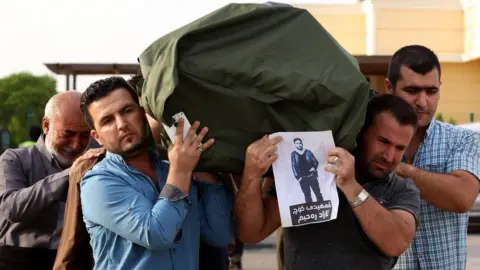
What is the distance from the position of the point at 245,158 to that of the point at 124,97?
49 centimetres

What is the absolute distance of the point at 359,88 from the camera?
248cm

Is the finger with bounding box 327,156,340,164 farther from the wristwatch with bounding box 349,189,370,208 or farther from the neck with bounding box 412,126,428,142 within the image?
the neck with bounding box 412,126,428,142

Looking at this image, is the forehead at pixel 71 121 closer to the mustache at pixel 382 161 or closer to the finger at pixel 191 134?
the finger at pixel 191 134

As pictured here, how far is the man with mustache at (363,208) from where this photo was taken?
8.28 ft

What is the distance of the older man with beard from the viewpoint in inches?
134

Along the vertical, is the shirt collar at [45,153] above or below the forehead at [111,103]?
below

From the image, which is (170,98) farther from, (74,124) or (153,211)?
(74,124)

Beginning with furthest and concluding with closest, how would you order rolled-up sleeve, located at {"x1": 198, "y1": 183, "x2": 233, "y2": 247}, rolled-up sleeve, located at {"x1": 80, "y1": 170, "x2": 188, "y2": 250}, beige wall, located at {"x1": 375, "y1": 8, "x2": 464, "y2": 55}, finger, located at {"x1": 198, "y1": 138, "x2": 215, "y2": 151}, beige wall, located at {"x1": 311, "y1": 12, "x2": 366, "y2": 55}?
1. beige wall, located at {"x1": 311, "y1": 12, "x2": 366, "y2": 55}
2. beige wall, located at {"x1": 375, "y1": 8, "x2": 464, "y2": 55}
3. rolled-up sleeve, located at {"x1": 198, "y1": 183, "x2": 233, "y2": 247}
4. finger, located at {"x1": 198, "y1": 138, "x2": 215, "y2": 151}
5. rolled-up sleeve, located at {"x1": 80, "y1": 170, "x2": 188, "y2": 250}

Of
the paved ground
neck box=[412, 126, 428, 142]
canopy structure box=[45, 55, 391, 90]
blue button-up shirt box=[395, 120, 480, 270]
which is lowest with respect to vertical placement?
the paved ground

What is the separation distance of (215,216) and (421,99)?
3.39ft

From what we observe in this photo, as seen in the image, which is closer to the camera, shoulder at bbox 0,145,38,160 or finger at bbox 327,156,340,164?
finger at bbox 327,156,340,164

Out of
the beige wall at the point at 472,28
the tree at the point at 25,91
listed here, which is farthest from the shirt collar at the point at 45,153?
the tree at the point at 25,91

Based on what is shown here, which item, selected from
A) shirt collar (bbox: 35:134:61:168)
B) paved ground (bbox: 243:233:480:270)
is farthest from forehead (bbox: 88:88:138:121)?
paved ground (bbox: 243:233:480:270)

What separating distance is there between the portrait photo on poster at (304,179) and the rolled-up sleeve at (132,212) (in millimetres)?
352
